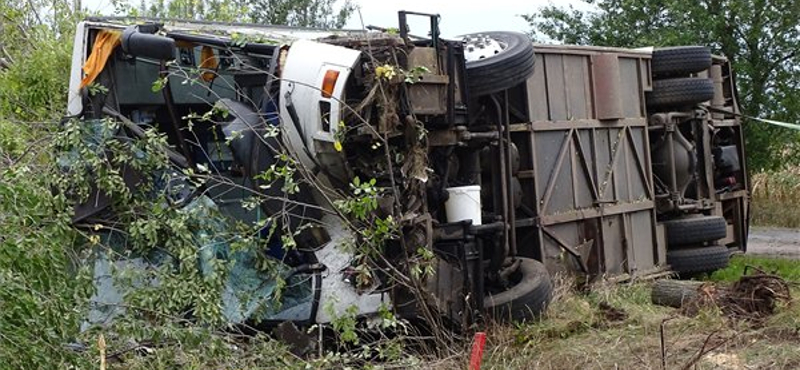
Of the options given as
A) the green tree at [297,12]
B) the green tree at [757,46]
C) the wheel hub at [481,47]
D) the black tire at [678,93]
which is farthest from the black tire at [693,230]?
the green tree at [297,12]

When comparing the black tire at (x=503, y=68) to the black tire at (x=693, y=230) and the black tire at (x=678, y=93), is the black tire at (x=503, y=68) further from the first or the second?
the black tire at (x=693, y=230)

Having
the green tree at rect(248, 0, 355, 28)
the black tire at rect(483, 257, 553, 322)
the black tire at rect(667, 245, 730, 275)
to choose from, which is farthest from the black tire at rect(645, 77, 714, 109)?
the green tree at rect(248, 0, 355, 28)

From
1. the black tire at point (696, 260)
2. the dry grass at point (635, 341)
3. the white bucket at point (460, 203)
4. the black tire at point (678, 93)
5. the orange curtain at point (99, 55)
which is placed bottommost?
the black tire at point (696, 260)

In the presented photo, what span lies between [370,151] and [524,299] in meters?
1.68

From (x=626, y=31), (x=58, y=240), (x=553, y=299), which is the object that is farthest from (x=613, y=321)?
(x=626, y=31)

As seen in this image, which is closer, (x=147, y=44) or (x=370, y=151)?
(x=147, y=44)

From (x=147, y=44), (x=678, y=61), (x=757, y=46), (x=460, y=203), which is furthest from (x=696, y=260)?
(x=757, y=46)

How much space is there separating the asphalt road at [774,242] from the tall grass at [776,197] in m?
1.14

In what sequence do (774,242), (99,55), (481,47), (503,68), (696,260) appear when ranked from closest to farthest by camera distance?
(99,55) → (503,68) → (481,47) → (696,260) → (774,242)

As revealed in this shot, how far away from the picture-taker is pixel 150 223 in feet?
21.2

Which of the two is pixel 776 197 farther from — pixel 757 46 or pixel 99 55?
pixel 99 55

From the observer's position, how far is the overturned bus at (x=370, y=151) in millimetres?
6703

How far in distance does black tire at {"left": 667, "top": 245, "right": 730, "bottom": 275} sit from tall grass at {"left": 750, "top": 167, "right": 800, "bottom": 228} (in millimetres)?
8820

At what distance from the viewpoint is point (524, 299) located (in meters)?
8.02
